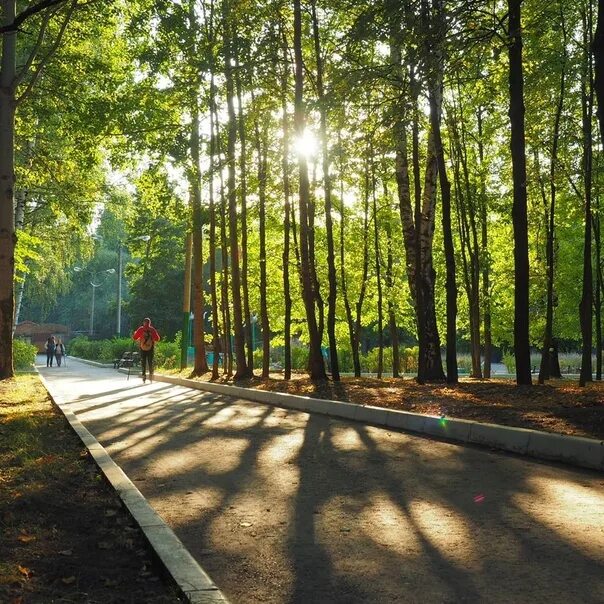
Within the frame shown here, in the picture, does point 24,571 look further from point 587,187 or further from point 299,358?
point 299,358

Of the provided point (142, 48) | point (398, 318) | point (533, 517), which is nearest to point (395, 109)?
point (533, 517)

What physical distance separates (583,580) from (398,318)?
30.1 metres

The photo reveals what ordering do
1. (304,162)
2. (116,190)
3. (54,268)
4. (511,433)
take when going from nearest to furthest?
(511,433) < (304,162) < (116,190) < (54,268)

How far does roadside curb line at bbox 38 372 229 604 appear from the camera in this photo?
3.64 metres

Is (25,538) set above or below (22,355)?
below

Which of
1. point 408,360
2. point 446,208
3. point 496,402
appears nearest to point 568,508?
point 496,402

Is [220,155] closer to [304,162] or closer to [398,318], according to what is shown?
[304,162]

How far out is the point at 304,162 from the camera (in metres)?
18.8

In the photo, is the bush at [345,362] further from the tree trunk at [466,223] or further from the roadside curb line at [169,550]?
the roadside curb line at [169,550]

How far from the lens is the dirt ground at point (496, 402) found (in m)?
8.87

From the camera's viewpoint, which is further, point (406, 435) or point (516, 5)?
point (516, 5)

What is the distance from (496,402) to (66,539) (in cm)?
797

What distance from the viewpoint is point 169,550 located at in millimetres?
4359

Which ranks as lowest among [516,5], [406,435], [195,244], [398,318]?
[406,435]
